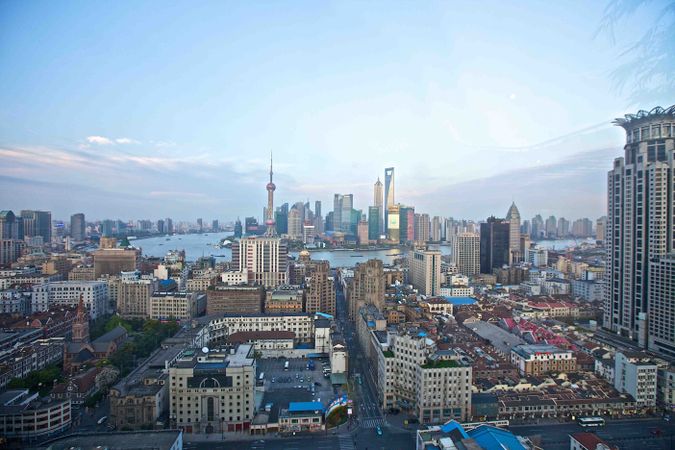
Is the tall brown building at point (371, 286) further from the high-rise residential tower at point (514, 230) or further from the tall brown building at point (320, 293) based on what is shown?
the high-rise residential tower at point (514, 230)

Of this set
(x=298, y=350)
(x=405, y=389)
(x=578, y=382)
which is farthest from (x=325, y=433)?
(x=578, y=382)

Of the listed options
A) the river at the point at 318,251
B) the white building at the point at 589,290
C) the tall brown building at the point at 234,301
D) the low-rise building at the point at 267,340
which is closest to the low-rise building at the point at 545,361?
the low-rise building at the point at 267,340

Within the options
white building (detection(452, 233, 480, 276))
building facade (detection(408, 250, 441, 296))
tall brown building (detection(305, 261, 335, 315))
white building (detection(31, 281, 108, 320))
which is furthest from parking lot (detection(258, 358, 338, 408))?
white building (detection(452, 233, 480, 276))

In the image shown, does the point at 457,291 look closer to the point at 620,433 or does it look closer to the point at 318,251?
the point at 620,433

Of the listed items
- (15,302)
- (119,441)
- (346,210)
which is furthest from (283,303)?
(346,210)

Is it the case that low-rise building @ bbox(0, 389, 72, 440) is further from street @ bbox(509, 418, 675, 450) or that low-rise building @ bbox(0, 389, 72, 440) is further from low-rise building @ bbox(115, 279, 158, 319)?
low-rise building @ bbox(115, 279, 158, 319)

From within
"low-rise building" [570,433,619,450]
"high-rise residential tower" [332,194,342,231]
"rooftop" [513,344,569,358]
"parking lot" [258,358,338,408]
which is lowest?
"parking lot" [258,358,338,408]
